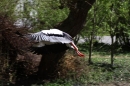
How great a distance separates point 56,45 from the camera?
8.48 meters

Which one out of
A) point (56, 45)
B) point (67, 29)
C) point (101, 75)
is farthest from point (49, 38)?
point (101, 75)

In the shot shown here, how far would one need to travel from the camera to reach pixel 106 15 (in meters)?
11.8

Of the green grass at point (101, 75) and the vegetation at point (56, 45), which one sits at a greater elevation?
the vegetation at point (56, 45)

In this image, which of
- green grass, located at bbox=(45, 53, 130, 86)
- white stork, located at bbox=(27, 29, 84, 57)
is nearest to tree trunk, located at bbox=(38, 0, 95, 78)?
green grass, located at bbox=(45, 53, 130, 86)

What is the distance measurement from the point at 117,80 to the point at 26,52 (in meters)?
3.25

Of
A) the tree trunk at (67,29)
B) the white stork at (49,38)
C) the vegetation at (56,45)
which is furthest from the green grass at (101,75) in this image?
the white stork at (49,38)

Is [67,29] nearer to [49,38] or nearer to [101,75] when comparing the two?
[49,38]

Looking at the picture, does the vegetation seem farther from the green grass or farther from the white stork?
the white stork

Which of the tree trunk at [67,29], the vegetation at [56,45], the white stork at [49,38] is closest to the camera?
the vegetation at [56,45]

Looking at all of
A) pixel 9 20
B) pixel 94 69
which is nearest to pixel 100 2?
pixel 94 69

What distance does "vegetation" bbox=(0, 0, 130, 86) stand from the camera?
7.95 metres

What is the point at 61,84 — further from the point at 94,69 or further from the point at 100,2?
the point at 100,2

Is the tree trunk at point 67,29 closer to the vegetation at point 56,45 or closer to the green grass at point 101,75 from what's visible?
the vegetation at point 56,45

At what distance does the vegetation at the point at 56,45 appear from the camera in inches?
313
